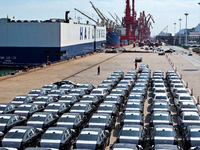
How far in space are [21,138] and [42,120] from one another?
3.07 meters

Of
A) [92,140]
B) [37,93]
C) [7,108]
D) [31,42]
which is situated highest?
[31,42]

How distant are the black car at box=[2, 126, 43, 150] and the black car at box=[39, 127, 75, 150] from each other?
0.77m

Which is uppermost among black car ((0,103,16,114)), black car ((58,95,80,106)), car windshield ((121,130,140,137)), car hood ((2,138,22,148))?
black car ((58,95,80,106))

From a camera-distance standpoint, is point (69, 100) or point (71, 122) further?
point (69, 100)

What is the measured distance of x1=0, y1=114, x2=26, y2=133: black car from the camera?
59.7 ft

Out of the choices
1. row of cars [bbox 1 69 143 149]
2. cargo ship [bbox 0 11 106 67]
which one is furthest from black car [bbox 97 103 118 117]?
cargo ship [bbox 0 11 106 67]

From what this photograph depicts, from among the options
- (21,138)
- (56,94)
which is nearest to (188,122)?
(21,138)

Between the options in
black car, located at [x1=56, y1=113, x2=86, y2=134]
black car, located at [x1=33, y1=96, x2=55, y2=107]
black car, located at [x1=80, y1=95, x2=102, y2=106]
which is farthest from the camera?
black car, located at [x1=80, y1=95, x2=102, y2=106]

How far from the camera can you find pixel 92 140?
50.6 ft

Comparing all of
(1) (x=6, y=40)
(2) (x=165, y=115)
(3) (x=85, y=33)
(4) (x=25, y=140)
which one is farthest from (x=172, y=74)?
(3) (x=85, y=33)

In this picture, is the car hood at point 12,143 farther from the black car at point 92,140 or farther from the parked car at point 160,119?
the parked car at point 160,119

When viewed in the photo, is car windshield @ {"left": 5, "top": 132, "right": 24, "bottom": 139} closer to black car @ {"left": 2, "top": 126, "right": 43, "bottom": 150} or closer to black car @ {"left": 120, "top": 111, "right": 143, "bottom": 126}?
black car @ {"left": 2, "top": 126, "right": 43, "bottom": 150}

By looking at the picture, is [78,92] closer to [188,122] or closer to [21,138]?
[188,122]

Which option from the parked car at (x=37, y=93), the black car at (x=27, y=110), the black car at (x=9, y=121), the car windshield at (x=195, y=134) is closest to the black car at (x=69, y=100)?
the black car at (x=27, y=110)
